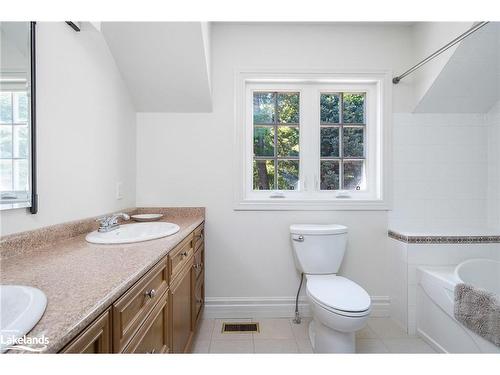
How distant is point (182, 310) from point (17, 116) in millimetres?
1100

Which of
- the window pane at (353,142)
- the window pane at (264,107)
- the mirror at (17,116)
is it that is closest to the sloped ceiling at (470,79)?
the window pane at (353,142)

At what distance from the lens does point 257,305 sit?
2086 millimetres

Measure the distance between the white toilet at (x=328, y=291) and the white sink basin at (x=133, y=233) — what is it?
3.03 feet

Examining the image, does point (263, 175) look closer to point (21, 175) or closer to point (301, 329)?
point (301, 329)

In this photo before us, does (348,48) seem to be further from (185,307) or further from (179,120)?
(185,307)

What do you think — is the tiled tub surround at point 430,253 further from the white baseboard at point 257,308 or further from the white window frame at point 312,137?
the white window frame at point 312,137

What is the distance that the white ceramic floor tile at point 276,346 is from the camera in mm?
1667

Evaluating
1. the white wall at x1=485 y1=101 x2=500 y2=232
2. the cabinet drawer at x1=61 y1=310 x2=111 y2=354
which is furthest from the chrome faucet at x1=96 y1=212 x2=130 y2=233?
the white wall at x1=485 y1=101 x2=500 y2=232

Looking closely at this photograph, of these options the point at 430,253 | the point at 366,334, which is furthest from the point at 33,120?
the point at 430,253

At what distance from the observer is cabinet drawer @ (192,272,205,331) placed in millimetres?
1618

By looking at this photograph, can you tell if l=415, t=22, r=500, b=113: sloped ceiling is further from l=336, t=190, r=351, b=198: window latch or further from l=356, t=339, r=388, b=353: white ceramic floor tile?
l=356, t=339, r=388, b=353: white ceramic floor tile
